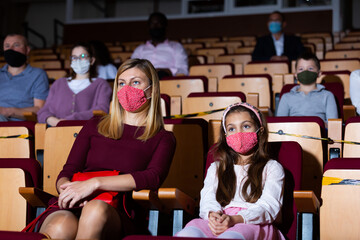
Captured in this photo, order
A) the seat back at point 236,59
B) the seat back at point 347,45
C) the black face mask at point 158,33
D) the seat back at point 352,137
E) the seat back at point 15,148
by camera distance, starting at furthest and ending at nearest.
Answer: the seat back at point 347,45 → the seat back at point 236,59 → the black face mask at point 158,33 → the seat back at point 15,148 → the seat back at point 352,137

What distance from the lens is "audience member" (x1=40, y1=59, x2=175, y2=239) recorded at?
925 millimetres

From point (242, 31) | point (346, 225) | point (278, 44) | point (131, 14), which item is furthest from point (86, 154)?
point (131, 14)

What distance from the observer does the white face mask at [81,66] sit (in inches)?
70.2

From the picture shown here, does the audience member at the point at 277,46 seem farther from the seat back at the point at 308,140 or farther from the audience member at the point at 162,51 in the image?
the seat back at the point at 308,140

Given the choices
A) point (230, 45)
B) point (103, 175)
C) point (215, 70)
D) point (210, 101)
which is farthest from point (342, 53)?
point (103, 175)

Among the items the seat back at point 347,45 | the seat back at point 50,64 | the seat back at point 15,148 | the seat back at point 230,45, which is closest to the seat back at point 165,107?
the seat back at point 15,148

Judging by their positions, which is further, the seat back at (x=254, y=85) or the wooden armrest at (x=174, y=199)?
the seat back at (x=254, y=85)

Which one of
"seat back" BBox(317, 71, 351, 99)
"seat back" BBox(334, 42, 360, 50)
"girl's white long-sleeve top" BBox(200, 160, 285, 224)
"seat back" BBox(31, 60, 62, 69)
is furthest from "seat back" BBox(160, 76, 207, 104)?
"seat back" BBox(334, 42, 360, 50)

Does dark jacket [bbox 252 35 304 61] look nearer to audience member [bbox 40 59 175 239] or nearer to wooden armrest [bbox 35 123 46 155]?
wooden armrest [bbox 35 123 46 155]

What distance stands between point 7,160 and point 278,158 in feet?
1.91

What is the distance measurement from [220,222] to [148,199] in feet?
0.44

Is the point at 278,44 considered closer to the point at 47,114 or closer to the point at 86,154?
the point at 47,114

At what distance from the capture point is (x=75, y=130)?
53.5 inches

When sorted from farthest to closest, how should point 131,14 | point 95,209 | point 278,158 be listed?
1. point 131,14
2. point 278,158
3. point 95,209
